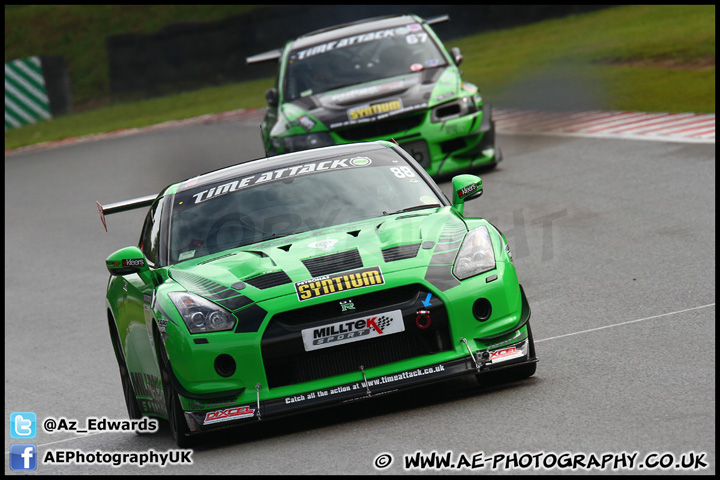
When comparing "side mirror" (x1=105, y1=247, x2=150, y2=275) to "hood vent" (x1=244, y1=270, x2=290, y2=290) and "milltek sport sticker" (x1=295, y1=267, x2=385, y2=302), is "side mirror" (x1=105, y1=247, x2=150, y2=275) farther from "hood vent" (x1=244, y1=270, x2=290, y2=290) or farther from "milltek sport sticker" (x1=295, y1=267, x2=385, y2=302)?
"milltek sport sticker" (x1=295, y1=267, x2=385, y2=302)

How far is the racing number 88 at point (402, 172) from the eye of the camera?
7.66 m

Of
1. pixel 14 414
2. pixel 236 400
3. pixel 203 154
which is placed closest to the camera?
pixel 236 400

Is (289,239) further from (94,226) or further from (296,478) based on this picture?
(94,226)

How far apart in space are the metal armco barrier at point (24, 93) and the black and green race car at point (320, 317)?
29905 mm

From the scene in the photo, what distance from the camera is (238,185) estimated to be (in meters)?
7.63

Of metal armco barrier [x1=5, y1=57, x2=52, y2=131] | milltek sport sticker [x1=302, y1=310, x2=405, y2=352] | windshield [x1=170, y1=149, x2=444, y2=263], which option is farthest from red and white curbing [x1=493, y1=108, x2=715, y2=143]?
metal armco barrier [x1=5, y1=57, x2=52, y2=131]

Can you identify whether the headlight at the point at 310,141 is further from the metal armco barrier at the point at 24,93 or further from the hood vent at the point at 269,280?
the metal armco barrier at the point at 24,93

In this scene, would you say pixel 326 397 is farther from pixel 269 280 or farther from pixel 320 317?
pixel 269 280

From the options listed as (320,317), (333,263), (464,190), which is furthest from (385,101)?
(320,317)

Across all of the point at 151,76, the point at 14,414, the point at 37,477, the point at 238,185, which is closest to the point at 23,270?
the point at 14,414

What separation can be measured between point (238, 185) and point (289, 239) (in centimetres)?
81

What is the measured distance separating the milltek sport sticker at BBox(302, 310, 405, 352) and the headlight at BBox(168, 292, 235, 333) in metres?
0.39

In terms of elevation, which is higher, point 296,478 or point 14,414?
point 296,478

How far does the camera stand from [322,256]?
645cm
